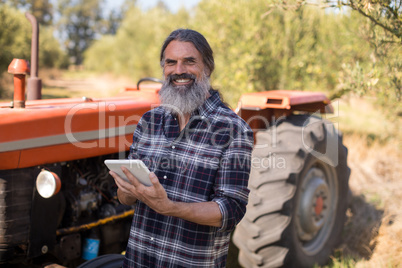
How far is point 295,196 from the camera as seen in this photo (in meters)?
2.80

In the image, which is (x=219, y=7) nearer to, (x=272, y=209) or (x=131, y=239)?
(x=272, y=209)

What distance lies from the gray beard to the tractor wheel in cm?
119

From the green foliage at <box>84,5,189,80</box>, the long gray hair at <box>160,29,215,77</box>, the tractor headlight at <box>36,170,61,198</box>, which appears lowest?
the tractor headlight at <box>36,170,61,198</box>

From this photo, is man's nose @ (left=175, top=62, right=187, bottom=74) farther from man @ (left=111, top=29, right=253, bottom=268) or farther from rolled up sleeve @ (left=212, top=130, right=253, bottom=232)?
rolled up sleeve @ (left=212, top=130, right=253, bottom=232)

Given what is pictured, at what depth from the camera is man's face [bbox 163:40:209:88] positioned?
1.69m

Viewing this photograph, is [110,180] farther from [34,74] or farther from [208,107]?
[208,107]

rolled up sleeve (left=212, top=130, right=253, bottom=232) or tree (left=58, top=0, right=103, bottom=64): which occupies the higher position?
tree (left=58, top=0, right=103, bottom=64)

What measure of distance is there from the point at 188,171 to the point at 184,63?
0.52 metres

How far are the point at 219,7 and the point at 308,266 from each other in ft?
22.3

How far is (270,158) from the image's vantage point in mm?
2736

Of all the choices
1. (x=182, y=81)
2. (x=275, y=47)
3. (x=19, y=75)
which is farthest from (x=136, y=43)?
(x=182, y=81)

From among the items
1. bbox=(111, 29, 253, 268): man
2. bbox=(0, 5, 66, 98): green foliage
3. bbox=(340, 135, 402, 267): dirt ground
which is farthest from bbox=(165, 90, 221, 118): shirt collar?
bbox=(0, 5, 66, 98): green foliage

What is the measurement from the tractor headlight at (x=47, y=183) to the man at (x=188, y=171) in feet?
1.73

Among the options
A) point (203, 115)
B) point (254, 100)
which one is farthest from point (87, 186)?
point (254, 100)
